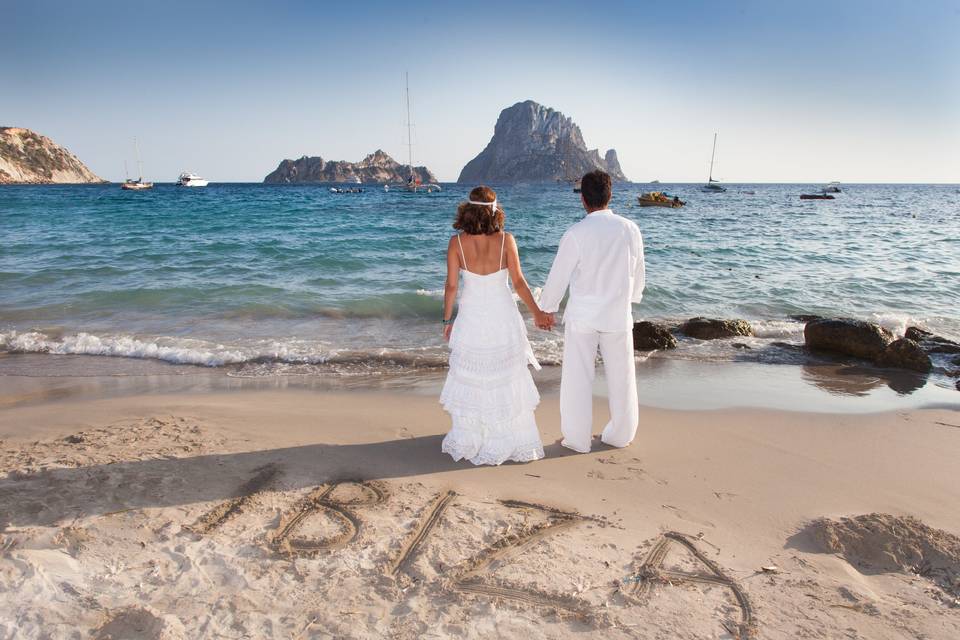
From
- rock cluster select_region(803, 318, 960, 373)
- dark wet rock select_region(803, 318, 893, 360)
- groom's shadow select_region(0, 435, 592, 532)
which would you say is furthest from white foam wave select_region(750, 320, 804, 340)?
groom's shadow select_region(0, 435, 592, 532)

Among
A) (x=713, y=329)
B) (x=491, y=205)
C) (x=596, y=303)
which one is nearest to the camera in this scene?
(x=491, y=205)

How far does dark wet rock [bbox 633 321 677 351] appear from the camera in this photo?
8.49 meters

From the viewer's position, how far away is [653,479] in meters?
4.19

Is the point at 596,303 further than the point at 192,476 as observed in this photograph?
Yes

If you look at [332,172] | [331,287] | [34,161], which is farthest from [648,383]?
[332,172]

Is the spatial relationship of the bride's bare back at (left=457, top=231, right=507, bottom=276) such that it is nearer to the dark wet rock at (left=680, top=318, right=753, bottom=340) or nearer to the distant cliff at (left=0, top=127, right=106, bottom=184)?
the dark wet rock at (left=680, top=318, right=753, bottom=340)

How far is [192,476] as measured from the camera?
13.2 ft

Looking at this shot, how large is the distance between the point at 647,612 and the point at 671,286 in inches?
478

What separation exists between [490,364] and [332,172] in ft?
567

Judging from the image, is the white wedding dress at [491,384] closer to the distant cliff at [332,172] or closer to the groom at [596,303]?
the groom at [596,303]

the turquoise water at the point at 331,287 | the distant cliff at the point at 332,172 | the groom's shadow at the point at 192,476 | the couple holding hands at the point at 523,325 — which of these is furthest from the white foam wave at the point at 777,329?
the distant cliff at the point at 332,172

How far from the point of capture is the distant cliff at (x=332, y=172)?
163113 millimetres

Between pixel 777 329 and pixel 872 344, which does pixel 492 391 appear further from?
pixel 777 329

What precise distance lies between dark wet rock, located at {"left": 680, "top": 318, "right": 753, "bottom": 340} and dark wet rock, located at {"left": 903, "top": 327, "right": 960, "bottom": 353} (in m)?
2.70
